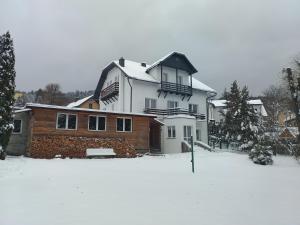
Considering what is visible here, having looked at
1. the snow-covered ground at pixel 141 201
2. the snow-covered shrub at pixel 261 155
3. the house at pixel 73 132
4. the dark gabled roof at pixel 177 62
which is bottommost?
the snow-covered ground at pixel 141 201

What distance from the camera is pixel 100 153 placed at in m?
21.0

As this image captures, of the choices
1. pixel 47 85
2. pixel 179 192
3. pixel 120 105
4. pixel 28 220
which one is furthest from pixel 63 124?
pixel 47 85

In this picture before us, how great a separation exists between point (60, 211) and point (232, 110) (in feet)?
95.2

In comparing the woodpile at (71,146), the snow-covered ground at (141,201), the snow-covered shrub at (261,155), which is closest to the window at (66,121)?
the woodpile at (71,146)

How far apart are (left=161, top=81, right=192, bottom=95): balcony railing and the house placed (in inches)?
302

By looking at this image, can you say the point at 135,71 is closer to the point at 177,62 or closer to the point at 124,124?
the point at 177,62

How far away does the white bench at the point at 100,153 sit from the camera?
67.6 ft

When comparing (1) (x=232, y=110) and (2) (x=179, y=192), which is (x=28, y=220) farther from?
(1) (x=232, y=110)

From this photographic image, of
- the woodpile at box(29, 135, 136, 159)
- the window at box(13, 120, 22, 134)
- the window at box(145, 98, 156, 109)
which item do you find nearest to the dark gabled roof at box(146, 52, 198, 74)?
the window at box(145, 98, 156, 109)

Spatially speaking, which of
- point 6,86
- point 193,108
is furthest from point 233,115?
point 6,86

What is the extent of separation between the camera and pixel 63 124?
20.6 metres

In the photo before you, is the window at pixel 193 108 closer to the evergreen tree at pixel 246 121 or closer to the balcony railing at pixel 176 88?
the balcony railing at pixel 176 88

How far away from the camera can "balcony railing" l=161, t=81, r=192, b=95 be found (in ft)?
103

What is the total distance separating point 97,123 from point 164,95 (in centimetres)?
1188
